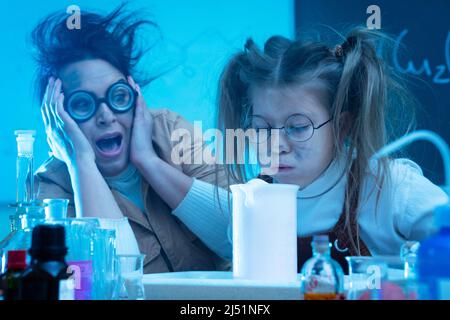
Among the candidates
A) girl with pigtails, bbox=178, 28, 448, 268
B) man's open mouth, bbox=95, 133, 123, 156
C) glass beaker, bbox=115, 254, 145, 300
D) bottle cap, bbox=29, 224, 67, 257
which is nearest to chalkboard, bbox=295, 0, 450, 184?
girl with pigtails, bbox=178, 28, 448, 268

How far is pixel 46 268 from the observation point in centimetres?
104

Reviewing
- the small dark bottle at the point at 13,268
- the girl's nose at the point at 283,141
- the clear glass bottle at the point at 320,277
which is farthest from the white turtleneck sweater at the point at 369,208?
the small dark bottle at the point at 13,268

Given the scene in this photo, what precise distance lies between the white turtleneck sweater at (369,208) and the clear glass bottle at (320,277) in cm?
60

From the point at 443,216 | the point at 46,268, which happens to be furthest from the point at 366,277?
the point at 46,268

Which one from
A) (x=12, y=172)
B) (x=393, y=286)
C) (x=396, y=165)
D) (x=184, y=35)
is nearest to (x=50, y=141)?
(x=12, y=172)

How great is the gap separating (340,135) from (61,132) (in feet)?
2.14

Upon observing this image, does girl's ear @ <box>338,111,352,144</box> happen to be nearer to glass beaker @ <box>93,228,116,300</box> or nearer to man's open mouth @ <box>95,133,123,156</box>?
man's open mouth @ <box>95,133,123,156</box>

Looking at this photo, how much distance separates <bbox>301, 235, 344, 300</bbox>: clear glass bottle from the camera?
1084 millimetres

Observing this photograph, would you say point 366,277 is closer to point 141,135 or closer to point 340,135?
point 340,135

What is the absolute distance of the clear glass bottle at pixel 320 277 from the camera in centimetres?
108

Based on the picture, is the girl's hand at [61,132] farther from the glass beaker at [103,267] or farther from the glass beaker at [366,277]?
the glass beaker at [366,277]

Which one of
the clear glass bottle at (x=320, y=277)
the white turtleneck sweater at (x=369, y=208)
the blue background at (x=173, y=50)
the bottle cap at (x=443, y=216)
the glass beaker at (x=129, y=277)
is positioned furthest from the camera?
the blue background at (x=173, y=50)

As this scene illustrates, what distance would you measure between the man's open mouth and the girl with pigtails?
0.31 metres

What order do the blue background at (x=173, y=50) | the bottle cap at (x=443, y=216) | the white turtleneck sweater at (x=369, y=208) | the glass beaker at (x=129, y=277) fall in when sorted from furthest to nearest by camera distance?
the blue background at (x=173, y=50)
the white turtleneck sweater at (x=369, y=208)
the glass beaker at (x=129, y=277)
the bottle cap at (x=443, y=216)
